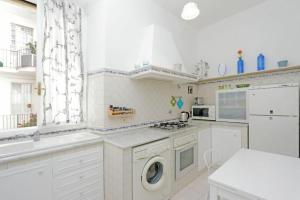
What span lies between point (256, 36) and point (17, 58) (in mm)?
3829

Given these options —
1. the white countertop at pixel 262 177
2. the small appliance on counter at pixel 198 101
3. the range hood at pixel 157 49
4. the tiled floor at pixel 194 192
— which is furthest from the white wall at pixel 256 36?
the tiled floor at pixel 194 192

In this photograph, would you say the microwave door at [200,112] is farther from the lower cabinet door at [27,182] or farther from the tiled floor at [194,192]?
the lower cabinet door at [27,182]

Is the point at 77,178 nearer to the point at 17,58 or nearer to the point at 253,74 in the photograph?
the point at 17,58

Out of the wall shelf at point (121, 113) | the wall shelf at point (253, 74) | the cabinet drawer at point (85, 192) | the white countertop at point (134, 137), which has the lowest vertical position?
the cabinet drawer at point (85, 192)

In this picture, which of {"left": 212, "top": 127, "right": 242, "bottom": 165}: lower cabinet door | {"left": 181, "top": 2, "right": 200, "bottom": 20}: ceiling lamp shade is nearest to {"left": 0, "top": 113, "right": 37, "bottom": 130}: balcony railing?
{"left": 181, "top": 2, "right": 200, "bottom": 20}: ceiling lamp shade

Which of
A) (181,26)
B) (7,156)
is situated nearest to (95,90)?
(7,156)

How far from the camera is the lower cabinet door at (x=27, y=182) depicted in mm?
1173

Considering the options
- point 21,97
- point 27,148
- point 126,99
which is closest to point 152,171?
point 126,99

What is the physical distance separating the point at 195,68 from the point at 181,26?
97cm

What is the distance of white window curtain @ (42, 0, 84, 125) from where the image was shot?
1734mm

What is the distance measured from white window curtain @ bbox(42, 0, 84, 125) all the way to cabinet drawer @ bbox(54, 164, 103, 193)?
2.11 ft

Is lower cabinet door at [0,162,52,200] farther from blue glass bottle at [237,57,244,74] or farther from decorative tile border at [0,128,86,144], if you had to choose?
blue glass bottle at [237,57,244,74]

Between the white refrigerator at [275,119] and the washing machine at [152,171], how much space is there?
1474 mm

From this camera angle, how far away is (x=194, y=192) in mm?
2064
